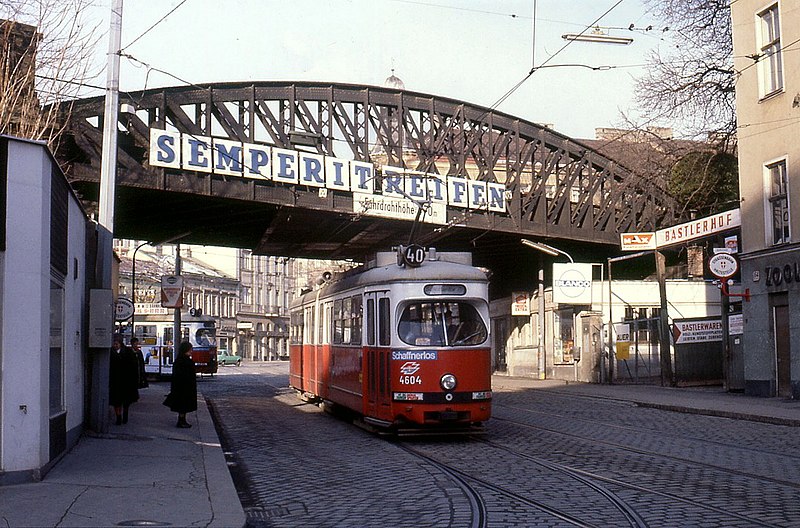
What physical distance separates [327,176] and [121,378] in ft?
53.8

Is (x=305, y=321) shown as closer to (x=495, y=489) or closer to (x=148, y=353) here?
(x=495, y=489)

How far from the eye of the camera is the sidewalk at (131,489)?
891cm

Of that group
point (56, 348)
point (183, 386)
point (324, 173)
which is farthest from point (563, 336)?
point (56, 348)

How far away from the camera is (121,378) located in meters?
19.0

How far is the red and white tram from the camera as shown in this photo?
15.9 metres

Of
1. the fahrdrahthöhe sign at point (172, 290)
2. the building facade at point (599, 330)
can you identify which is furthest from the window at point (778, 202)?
the fahrdrahthöhe sign at point (172, 290)

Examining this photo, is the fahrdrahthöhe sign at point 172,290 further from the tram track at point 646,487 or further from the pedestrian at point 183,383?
the tram track at point 646,487

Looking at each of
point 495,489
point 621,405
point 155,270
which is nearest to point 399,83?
point 155,270

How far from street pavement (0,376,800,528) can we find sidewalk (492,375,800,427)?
1.9 inches

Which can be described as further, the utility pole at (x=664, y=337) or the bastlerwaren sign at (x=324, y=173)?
the utility pole at (x=664, y=337)

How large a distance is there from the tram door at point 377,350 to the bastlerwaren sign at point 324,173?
15552 mm

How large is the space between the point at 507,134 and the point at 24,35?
23721 millimetres

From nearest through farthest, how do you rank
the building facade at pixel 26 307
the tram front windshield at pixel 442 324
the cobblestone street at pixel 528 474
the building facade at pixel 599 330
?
the cobblestone street at pixel 528 474 → the building facade at pixel 26 307 → the tram front windshield at pixel 442 324 → the building facade at pixel 599 330

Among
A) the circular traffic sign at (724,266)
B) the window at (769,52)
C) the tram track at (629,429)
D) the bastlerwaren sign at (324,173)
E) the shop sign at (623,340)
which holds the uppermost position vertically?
the window at (769,52)
